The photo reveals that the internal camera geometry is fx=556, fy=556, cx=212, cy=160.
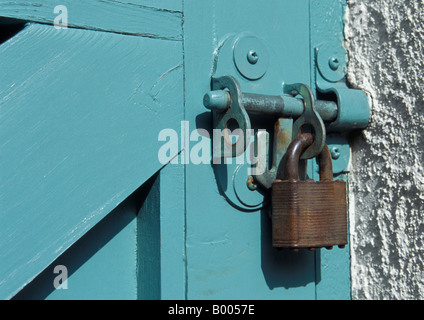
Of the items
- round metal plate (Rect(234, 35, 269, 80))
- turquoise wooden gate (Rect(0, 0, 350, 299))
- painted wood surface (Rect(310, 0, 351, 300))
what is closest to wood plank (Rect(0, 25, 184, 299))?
→ turquoise wooden gate (Rect(0, 0, 350, 299))

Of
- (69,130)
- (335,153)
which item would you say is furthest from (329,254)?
(69,130)

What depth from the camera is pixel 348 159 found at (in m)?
1.14

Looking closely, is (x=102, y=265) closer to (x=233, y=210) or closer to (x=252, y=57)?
(x=233, y=210)

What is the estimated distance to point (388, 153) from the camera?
1.07 meters

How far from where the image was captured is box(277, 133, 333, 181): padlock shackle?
3.25ft

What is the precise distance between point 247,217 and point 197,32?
357mm

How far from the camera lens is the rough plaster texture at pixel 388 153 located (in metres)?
1.02

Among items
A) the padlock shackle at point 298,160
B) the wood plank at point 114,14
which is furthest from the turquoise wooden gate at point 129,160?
the padlock shackle at point 298,160

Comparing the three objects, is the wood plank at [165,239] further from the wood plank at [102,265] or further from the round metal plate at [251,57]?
the round metal plate at [251,57]

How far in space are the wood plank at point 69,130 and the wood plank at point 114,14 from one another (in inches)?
0.6

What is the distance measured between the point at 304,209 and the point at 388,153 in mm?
230

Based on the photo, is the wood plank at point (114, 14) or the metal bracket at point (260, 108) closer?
the wood plank at point (114, 14)

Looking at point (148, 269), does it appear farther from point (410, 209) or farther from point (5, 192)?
point (410, 209)
